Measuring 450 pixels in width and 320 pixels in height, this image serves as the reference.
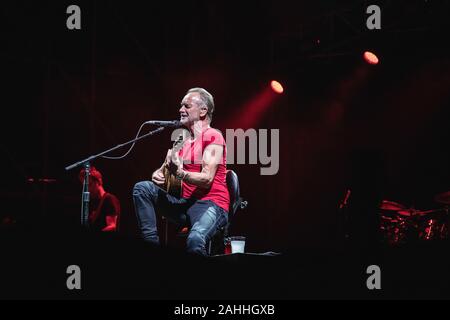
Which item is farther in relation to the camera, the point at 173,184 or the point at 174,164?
the point at 173,184

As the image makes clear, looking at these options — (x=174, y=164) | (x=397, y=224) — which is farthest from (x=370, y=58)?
(x=174, y=164)

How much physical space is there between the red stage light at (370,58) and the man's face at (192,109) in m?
5.65

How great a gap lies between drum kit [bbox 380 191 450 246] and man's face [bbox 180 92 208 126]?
5254 mm

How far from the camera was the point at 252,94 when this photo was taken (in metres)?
9.82

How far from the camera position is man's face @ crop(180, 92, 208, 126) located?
14.9ft

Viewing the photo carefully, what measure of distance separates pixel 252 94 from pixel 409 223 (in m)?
3.04

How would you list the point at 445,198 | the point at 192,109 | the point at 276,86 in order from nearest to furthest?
the point at 192,109 < the point at 445,198 < the point at 276,86

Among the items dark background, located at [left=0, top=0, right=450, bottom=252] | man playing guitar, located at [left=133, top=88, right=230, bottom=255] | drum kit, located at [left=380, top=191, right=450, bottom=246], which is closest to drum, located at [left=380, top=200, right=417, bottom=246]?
drum kit, located at [left=380, top=191, right=450, bottom=246]

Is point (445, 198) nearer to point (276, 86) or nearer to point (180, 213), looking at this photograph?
point (276, 86)

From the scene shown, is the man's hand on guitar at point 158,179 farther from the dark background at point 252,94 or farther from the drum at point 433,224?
the drum at point 433,224

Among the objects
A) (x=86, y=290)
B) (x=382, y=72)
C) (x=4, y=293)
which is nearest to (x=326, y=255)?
(x=86, y=290)

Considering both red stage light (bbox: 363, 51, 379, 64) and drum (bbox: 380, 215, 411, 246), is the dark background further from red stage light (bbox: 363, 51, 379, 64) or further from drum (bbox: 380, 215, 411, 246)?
drum (bbox: 380, 215, 411, 246)

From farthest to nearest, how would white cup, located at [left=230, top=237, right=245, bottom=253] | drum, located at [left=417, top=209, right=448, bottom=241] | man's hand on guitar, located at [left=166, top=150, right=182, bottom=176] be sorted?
drum, located at [left=417, top=209, right=448, bottom=241], white cup, located at [left=230, top=237, right=245, bottom=253], man's hand on guitar, located at [left=166, top=150, right=182, bottom=176]

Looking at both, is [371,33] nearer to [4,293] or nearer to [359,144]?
[359,144]
